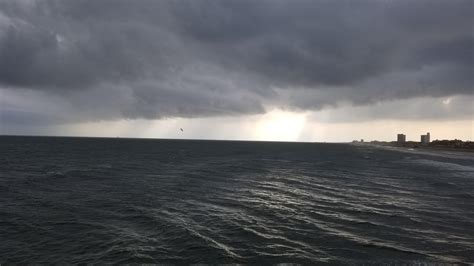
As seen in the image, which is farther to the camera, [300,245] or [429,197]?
[429,197]

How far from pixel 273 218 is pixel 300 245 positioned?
23.8 ft

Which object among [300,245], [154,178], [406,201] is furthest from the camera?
[154,178]

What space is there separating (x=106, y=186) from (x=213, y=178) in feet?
55.6

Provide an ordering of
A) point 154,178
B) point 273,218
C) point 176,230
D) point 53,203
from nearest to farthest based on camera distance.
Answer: point 176,230
point 273,218
point 53,203
point 154,178

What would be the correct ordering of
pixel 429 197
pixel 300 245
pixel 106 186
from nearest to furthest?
pixel 300 245, pixel 429 197, pixel 106 186

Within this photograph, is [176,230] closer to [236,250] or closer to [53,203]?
[236,250]

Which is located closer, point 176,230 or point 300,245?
point 300,245

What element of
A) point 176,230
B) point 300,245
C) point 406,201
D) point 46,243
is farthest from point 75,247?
point 406,201

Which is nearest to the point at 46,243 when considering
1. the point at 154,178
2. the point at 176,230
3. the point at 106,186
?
the point at 176,230

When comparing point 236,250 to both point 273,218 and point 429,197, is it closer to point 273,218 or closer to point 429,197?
point 273,218

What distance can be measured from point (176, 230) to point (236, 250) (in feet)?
19.2

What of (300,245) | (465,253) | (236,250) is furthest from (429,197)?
(236,250)

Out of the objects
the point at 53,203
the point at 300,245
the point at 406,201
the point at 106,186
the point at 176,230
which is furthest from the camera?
the point at 106,186

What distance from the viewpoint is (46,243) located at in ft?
66.9
